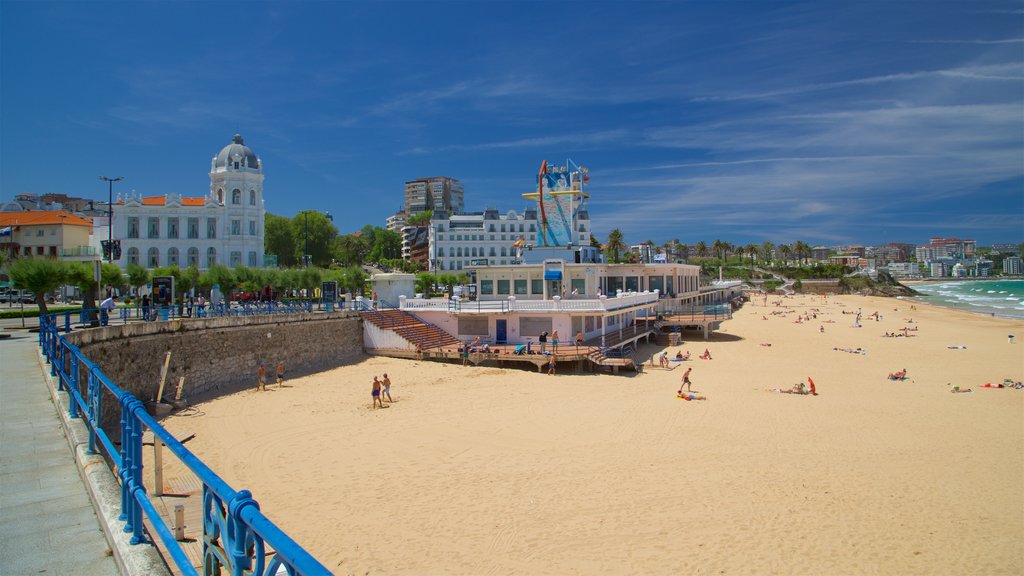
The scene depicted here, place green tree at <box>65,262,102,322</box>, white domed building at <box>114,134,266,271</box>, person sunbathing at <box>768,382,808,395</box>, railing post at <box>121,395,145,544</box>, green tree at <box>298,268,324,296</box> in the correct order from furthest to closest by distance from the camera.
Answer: white domed building at <box>114,134,266,271</box> < green tree at <box>298,268,324,296</box> < green tree at <box>65,262,102,322</box> < person sunbathing at <box>768,382,808,395</box> < railing post at <box>121,395,145,544</box>

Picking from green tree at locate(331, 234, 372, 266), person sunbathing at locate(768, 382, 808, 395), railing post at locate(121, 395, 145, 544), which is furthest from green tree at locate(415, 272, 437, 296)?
railing post at locate(121, 395, 145, 544)

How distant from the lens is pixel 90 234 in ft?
183

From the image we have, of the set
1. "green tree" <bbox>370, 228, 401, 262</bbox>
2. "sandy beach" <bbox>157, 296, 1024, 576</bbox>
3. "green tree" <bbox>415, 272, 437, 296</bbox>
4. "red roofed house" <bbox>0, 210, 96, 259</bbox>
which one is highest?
"green tree" <bbox>370, 228, 401, 262</bbox>

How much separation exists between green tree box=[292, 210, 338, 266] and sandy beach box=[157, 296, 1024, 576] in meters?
63.8

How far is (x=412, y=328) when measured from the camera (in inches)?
1262

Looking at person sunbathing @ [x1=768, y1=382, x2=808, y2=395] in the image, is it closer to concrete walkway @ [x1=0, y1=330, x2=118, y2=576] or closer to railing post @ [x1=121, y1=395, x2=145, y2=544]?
concrete walkway @ [x1=0, y1=330, x2=118, y2=576]

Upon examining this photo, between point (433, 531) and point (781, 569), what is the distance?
21.1ft

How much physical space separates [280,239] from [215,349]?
63899 millimetres

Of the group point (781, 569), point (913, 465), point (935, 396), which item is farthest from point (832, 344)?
point (781, 569)

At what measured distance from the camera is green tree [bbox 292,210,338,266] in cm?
8556

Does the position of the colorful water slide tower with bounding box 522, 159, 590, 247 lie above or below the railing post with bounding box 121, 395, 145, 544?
above

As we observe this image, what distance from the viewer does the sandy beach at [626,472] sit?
10.8m

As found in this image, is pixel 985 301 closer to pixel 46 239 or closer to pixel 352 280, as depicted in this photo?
pixel 352 280

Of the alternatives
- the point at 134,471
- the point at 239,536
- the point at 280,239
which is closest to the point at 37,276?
the point at 134,471
